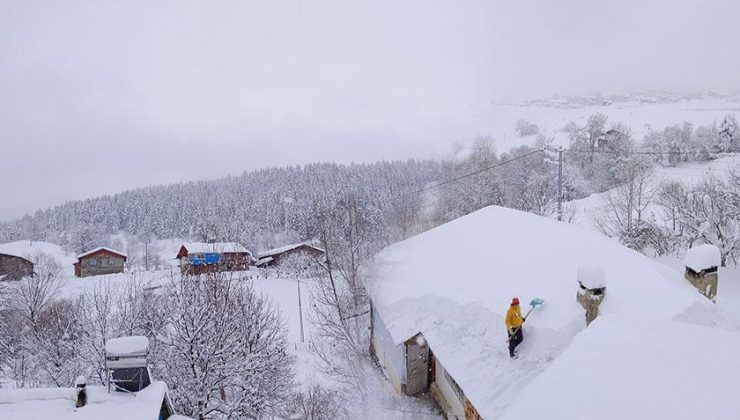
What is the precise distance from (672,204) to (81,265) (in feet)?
239

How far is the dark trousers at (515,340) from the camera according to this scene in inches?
423

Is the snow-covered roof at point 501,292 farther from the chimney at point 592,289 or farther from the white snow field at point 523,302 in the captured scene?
the chimney at point 592,289

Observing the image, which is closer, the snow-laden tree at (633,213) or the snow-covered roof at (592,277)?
the snow-covered roof at (592,277)

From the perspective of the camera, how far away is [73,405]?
795 cm

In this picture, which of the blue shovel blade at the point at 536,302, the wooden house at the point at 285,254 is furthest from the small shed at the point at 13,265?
the blue shovel blade at the point at 536,302

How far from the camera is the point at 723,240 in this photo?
24.1 m

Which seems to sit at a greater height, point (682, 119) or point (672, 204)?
point (682, 119)

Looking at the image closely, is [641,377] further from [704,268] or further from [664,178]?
[664,178]

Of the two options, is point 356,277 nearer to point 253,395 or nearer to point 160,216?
point 253,395

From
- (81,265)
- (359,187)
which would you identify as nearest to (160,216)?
(81,265)

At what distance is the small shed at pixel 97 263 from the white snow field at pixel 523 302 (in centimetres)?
6159

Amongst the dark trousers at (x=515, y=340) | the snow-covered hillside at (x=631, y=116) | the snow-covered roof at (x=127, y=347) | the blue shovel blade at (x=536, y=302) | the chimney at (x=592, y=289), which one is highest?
the snow-covered hillside at (x=631, y=116)

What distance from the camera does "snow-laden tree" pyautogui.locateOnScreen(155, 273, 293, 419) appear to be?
14664 millimetres

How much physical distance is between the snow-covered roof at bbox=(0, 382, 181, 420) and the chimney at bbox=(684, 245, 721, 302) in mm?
13177
